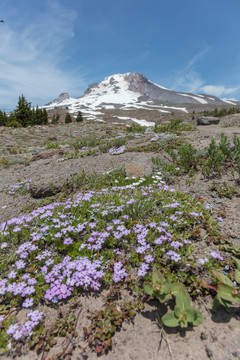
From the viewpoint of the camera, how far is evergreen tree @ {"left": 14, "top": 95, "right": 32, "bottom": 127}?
1382 inches

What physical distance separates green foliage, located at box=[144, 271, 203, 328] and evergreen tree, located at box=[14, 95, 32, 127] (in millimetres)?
38626

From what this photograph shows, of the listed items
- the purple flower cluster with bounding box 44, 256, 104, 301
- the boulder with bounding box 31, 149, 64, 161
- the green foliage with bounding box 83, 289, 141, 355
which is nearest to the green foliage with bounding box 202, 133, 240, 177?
the purple flower cluster with bounding box 44, 256, 104, 301

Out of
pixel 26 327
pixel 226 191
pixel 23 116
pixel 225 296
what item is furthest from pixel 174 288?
pixel 23 116

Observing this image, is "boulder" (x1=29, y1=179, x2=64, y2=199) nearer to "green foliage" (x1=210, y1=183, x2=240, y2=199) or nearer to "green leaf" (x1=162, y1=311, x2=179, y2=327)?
"green foliage" (x1=210, y1=183, x2=240, y2=199)

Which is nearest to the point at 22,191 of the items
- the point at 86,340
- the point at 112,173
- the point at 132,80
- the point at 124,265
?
the point at 112,173

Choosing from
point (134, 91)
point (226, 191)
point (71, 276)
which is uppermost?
point (134, 91)

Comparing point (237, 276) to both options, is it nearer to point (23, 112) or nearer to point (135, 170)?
point (135, 170)

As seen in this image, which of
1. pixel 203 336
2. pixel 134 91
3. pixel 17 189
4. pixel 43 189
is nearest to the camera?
pixel 203 336

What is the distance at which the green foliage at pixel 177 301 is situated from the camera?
6.68 ft

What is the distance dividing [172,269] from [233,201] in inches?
89.9

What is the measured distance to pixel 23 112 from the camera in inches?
1405

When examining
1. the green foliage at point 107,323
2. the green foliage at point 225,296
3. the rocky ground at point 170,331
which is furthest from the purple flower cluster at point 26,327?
the green foliage at point 225,296

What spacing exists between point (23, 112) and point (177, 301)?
4023cm

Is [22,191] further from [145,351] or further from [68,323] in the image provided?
[145,351]
